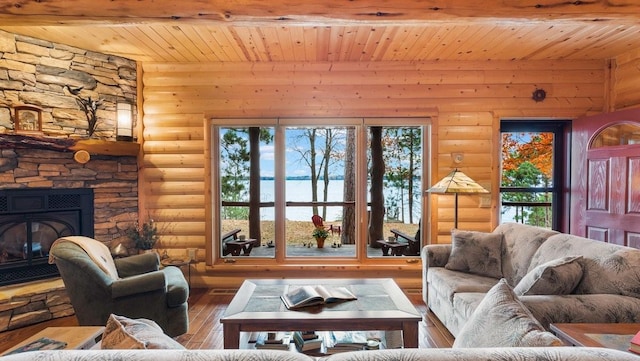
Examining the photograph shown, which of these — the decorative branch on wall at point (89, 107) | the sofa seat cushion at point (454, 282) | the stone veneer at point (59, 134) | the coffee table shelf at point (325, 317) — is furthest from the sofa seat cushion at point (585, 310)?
the decorative branch on wall at point (89, 107)

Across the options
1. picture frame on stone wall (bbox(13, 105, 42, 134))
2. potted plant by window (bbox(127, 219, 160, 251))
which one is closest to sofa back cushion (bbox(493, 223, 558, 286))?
potted plant by window (bbox(127, 219, 160, 251))

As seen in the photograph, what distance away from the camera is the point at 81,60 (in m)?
3.62

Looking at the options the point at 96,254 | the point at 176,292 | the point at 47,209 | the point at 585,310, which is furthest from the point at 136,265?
the point at 585,310

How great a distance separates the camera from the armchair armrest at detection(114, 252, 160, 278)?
3061 mm

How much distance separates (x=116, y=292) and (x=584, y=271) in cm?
322

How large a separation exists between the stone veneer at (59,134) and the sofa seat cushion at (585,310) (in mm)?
3842

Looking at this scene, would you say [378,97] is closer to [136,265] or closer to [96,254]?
[136,265]

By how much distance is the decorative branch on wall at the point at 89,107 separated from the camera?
360cm

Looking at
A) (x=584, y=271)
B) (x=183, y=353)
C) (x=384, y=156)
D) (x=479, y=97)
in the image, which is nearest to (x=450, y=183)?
(x=384, y=156)

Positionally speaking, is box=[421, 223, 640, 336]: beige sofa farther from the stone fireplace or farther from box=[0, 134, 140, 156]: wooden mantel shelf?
box=[0, 134, 140, 156]: wooden mantel shelf

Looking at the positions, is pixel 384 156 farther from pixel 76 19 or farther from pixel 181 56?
pixel 76 19

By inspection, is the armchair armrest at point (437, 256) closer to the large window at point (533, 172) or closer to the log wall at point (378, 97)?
the log wall at point (378, 97)

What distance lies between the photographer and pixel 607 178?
3.57 metres

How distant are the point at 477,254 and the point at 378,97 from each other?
6.87 ft
